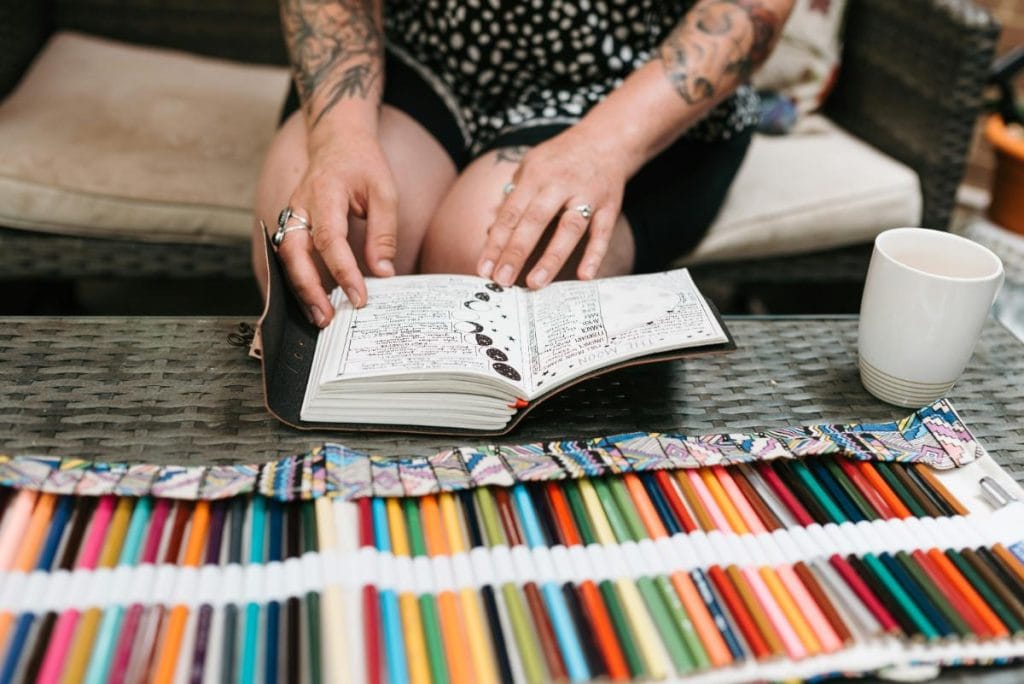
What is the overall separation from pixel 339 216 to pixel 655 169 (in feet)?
1.37

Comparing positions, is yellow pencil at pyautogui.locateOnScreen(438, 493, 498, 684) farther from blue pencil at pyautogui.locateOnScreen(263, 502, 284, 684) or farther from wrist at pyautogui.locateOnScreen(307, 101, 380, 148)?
wrist at pyautogui.locateOnScreen(307, 101, 380, 148)

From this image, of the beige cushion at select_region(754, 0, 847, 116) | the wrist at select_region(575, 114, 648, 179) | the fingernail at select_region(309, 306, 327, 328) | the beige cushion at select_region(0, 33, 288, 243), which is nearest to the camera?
the fingernail at select_region(309, 306, 327, 328)

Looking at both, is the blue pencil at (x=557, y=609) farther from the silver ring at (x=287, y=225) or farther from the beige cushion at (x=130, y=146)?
the beige cushion at (x=130, y=146)

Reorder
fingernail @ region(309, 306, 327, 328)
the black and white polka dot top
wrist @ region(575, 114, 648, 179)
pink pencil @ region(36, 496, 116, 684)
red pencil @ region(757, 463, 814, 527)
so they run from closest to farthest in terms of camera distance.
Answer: pink pencil @ region(36, 496, 116, 684) < red pencil @ region(757, 463, 814, 527) < fingernail @ region(309, 306, 327, 328) < wrist @ region(575, 114, 648, 179) < the black and white polka dot top

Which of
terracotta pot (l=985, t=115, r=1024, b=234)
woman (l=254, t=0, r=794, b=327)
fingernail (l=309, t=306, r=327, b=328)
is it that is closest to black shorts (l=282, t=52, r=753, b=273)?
woman (l=254, t=0, r=794, b=327)

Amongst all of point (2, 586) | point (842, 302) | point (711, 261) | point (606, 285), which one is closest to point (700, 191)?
point (711, 261)

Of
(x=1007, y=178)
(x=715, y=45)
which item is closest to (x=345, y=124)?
(x=715, y=45)

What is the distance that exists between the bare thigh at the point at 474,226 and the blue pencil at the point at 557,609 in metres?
0.31

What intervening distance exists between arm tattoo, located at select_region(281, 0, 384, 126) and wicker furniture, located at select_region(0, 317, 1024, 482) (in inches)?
11.9

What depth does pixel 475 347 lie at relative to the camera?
65 centimetres

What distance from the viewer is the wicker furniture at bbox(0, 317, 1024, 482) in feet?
2.05

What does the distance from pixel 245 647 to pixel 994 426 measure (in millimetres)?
593

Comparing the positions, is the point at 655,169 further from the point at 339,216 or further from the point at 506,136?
the point at 339,216

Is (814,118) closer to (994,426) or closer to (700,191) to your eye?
(700,191)
